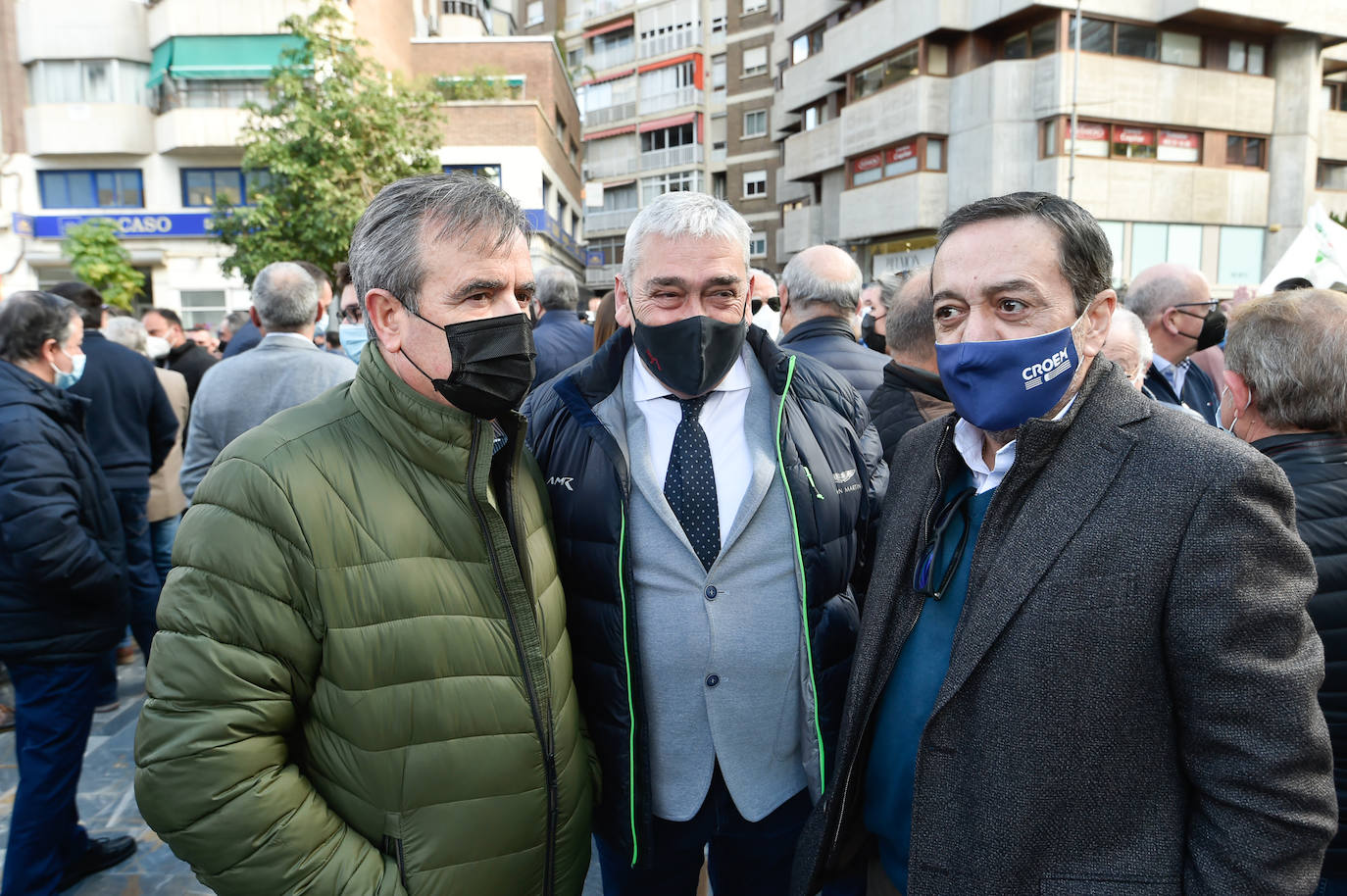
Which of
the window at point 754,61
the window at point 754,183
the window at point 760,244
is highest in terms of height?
the window at point 754,61

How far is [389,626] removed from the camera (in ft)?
5.41

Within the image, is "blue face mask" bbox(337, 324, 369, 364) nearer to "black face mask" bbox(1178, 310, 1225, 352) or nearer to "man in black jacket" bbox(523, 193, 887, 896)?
"man in black jacket" bbox(523, 193, 887, 896)

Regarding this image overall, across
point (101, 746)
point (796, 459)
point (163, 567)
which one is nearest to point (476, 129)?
point (163, 567)

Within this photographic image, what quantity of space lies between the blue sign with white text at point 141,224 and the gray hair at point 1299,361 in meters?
29.6

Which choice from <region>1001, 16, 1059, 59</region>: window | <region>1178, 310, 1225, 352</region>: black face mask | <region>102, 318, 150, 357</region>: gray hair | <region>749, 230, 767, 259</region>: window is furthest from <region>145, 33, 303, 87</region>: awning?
<region>1178, 310, 1225, 352</region>: black face mask

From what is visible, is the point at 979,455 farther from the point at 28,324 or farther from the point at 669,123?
the point at 669,123

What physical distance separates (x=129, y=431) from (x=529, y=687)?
14.6 feet

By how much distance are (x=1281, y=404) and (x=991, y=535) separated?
3.53 feet

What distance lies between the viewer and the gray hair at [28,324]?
334cm

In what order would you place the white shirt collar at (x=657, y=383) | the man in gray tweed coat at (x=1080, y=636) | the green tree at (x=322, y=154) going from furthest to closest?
the green tree at (x=322, y=154) → the white shirt collar at (x=657, y=383) → the man in gray tweed coat at (x=1080, y=636)

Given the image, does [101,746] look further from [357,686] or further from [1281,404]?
[1281,404]

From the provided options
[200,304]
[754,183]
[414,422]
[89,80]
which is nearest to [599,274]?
[754,183]

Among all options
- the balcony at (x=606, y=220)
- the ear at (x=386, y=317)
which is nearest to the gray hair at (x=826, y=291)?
the ear at (x=386, y=317)

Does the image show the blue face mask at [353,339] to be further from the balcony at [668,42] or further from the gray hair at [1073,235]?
the balcony at [668,42]
